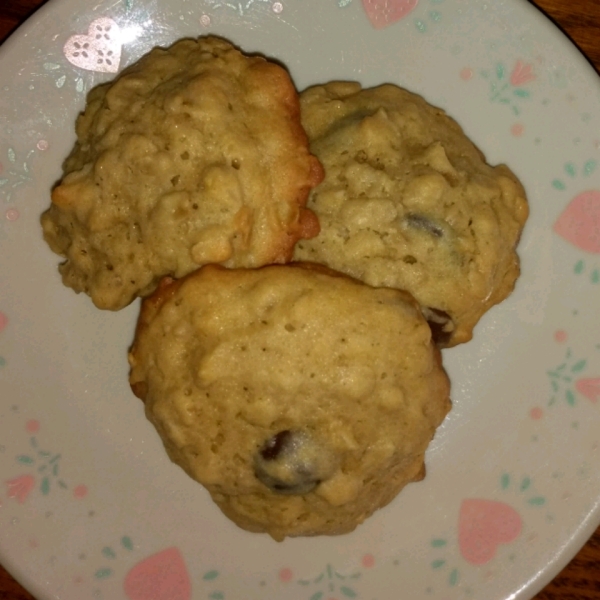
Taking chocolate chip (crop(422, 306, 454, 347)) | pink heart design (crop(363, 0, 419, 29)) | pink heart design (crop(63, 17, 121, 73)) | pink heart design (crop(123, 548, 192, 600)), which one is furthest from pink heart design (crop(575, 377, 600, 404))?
pink heart design (crop(63, 17, 121, 73))

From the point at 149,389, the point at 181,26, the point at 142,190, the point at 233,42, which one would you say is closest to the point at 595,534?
the point at 149,389

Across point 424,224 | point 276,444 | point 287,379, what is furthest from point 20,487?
point 424,224

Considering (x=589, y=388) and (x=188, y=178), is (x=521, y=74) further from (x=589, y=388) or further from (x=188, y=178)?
(x=188, y=178)

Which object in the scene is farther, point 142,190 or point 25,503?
point 25,503

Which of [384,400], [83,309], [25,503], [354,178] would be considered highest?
[354,178]

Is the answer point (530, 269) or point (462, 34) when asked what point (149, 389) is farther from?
point (462, 34)

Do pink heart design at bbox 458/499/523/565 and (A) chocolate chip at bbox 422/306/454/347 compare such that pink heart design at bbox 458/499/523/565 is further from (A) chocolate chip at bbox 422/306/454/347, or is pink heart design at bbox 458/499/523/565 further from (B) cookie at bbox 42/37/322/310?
(B) cookie at bbox 42/37/322/310

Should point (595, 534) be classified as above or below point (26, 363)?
above
